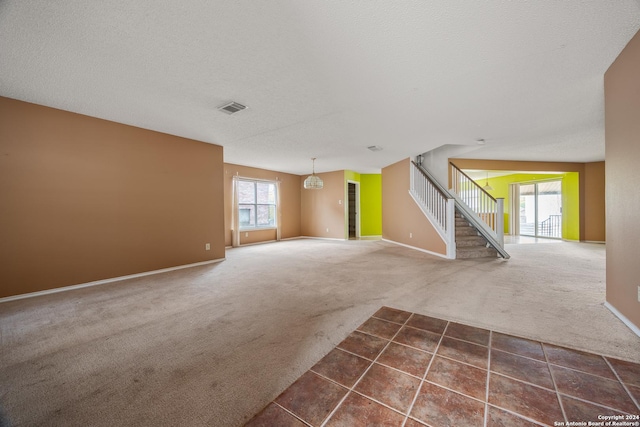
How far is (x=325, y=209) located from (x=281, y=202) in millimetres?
1605

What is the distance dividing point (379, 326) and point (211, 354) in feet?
4.53

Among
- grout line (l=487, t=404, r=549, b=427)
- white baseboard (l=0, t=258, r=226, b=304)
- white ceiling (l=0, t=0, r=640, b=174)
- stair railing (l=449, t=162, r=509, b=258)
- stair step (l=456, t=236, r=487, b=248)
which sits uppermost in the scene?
white ceiling (l=0, t=0, r=640, b=174)

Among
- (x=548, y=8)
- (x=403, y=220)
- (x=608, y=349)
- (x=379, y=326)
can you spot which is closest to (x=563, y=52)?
(x=548, y=8)

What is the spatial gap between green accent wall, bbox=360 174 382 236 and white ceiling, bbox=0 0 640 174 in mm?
5199

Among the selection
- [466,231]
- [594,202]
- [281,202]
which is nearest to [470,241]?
[466,231]

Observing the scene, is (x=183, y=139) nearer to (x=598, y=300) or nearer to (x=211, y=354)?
(x=211, y=354)

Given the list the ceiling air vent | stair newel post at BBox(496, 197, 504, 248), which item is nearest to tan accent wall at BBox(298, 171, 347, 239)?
stair newel post at BBox(496, 197, 504, 248)

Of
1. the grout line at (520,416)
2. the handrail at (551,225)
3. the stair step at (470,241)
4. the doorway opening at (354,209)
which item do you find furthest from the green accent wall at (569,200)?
the grout line at (520,416)

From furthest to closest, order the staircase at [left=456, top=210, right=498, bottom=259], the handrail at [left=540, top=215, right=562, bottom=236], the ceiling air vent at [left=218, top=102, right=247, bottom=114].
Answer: the handrail at [left=540, top=215, right=562, bottom=236], the staircase at [left=456, top=210, right=498, bottom=259], the ceiling air vent at [left=218, top=102, right=247, bottom=114]

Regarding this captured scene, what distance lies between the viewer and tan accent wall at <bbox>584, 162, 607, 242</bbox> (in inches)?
273

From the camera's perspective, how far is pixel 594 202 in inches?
277

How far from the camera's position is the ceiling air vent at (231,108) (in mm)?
3047

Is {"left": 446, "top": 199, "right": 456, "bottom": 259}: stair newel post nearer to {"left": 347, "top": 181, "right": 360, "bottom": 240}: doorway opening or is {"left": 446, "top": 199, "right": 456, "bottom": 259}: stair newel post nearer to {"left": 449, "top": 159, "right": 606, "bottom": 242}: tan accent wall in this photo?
{"left": 449, "top": 159, "right": 606, "bottom": 242}: tan accent wall

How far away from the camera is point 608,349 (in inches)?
66.6
